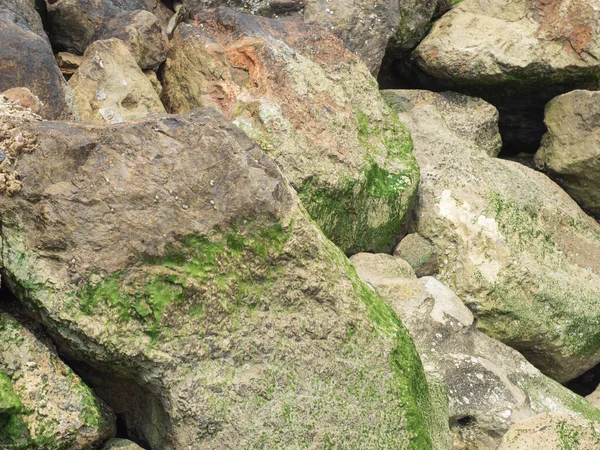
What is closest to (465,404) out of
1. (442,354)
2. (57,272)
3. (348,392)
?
(442,354)

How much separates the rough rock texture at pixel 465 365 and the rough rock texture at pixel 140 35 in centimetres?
225

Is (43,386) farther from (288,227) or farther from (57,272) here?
(288,227)

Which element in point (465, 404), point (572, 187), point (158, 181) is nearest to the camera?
point (158, 181)

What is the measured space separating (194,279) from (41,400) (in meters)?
0.93

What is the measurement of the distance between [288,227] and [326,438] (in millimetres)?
1136

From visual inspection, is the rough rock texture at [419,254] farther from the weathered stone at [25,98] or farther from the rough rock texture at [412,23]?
the weathered stone at [25,98]

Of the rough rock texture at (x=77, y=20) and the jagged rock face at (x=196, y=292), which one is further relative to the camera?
the rough rock texture at (x=77, y=20)

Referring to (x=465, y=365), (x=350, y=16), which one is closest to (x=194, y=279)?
(x=465, y=365)

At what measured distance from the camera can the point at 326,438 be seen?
4.32m

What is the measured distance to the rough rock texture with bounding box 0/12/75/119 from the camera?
5.03 m

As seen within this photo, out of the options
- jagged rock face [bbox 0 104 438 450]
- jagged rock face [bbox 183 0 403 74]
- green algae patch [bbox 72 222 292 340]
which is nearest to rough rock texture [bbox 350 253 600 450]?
jagged rock face [bbox 0 104 438 450]

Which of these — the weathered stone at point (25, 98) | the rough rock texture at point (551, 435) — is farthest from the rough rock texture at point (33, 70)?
the rough rock texture at point (551, 435)

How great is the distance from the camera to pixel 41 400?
3.96 metres

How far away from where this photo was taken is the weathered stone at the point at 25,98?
15.2 ft
